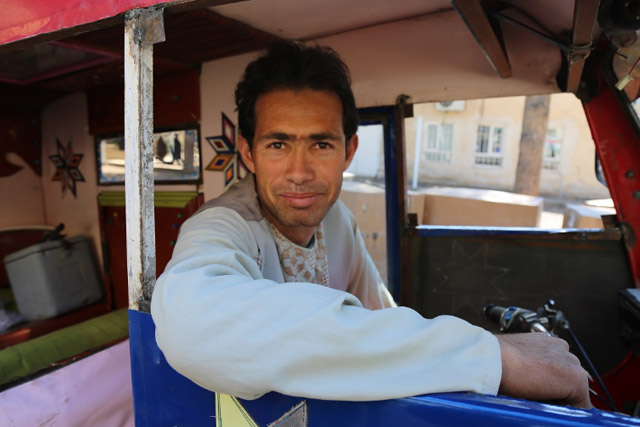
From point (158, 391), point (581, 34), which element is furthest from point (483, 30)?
point (158, 391)

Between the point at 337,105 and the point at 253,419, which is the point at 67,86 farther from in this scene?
the point at 253,419

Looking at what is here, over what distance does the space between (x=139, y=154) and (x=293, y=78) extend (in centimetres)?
77

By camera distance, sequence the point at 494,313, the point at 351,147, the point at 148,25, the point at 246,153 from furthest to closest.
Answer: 1. the point at 351,147
2. the point at 246,153
3. the point at 494,313
4. the point at 148,25

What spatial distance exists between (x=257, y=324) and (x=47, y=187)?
13.1ft

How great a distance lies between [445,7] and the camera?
6.27 feet

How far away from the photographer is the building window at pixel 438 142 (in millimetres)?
16562

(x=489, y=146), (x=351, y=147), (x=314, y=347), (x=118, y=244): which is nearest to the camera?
(x=314, y=347)

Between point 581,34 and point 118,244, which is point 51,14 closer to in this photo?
point 581,34

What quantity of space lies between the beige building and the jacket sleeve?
46.0 ft

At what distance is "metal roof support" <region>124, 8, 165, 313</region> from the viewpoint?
96cm

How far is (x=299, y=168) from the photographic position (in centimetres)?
145

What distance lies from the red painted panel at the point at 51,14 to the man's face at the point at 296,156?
64 centimetres

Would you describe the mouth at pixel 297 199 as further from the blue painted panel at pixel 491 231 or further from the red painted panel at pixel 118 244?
the red painted panel at pixel 118 244

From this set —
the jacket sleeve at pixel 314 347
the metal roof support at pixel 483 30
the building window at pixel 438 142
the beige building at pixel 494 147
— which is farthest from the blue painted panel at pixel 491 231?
the building window at pixel 438 142
